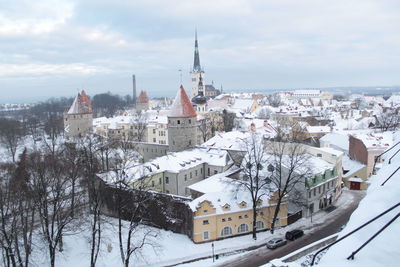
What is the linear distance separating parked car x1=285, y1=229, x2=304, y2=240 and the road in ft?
0.83

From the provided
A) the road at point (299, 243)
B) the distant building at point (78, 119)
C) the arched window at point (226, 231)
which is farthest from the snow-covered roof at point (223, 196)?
the distant building at point (78, 119)

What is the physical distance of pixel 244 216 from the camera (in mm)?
25203

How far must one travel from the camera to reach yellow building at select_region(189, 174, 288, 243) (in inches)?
942

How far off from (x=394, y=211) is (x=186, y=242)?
2016 cm

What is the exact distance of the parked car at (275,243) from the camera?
22423 millimetres

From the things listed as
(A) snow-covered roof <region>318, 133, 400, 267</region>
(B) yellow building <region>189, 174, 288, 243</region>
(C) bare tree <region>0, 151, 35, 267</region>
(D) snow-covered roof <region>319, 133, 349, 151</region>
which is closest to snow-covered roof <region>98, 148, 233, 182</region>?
(B) yellow building <region>189, 174, 288, 243</region>

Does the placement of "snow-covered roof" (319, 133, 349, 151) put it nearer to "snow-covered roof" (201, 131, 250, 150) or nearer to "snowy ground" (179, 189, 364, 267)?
"snow-covered roof" (201, 131, 250, 150)

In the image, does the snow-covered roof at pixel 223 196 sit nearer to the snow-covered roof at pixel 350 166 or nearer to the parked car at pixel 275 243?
the parked car at pixel 275 243

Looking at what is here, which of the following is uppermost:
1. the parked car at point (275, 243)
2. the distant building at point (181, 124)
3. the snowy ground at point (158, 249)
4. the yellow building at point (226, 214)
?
the distant building at point (181, 124)

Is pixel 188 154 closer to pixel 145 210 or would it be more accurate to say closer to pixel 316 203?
pixel 145 210

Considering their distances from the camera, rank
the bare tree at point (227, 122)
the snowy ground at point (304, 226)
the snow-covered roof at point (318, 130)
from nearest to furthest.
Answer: the snowy ground at point (304, 226), the snow-covered roof at point (318, 130), the bare tree at point (227, 122)

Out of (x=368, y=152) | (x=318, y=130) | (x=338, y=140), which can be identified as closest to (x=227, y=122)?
(x=318, y=130)

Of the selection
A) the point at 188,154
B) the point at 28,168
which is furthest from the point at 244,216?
the point at 28,168

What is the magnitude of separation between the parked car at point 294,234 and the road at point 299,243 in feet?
0.83
